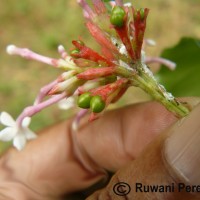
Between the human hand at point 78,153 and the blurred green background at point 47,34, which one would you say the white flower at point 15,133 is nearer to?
the human hand at point 78,153

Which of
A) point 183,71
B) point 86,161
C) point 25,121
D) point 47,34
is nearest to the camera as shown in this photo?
point 25,121

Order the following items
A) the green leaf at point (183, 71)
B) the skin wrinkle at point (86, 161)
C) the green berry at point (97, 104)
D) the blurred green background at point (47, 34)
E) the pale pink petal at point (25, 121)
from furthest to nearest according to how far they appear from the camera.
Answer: the blurred green background at point (47, 34), the skin wrinkle at point (86, 161), the green leaf at point (183, 71), the pale pink petal at point (25, 121), the green berry at point (97, 104)

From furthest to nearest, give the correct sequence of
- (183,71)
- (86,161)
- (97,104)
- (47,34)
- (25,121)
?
1. (47,34)
2. (86,161)
3. (183,71)
4. (25,121)
5. (97,104)

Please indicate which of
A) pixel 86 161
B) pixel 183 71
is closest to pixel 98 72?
pixel 183 71

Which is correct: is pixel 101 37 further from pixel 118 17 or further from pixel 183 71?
pixel 183 71

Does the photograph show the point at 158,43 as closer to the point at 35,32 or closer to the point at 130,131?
the point at 35,32

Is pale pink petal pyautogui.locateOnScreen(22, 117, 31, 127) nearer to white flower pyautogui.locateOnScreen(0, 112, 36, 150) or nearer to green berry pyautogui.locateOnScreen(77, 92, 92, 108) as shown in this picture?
white flower pyautogui.locateOnScreen(0, 112, 36, 150)

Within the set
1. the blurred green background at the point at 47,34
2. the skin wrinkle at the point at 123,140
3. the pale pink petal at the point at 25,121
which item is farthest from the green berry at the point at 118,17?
the blurred green background at the point at 47,34
